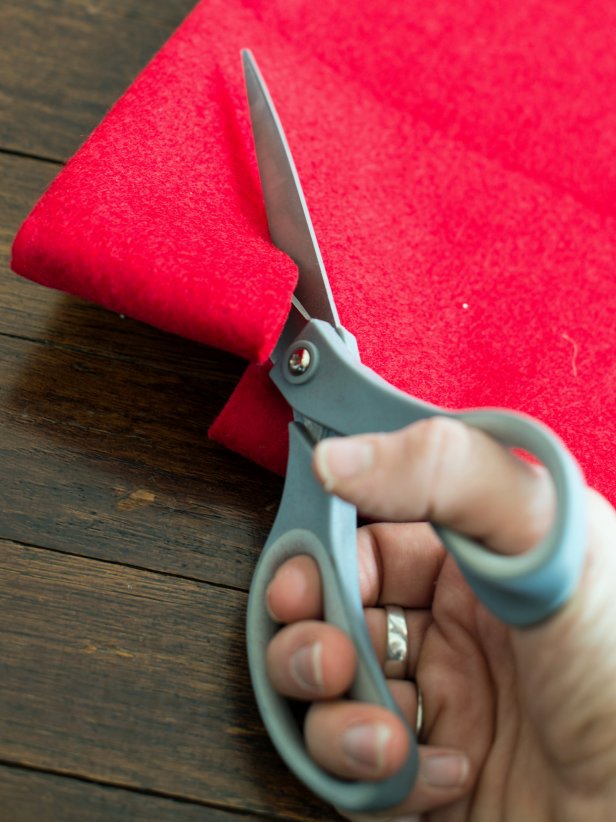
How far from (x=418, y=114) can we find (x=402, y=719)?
435mm

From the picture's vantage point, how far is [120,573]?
1.50ft

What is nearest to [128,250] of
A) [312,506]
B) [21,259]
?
[21,259]

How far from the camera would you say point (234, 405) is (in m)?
0.49

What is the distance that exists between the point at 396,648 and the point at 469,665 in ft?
0.13

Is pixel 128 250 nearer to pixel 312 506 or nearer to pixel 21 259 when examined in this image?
pixel 21 259

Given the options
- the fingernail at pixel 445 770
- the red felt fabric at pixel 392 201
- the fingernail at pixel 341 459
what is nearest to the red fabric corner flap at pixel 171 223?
the red felt fabric at pixel 392 201

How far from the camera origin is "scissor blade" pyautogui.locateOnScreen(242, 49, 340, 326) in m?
0.47

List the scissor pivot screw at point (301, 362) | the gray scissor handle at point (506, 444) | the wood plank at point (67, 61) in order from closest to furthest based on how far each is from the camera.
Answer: the gray scissor handle at point (506, 444)
the scissor pivot screw at point (301, 362)
the wood plank at point (67, 61)

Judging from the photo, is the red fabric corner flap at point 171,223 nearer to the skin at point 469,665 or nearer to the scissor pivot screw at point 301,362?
the scissor pivot screw at point 301,362

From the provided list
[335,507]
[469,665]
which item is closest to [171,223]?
[335,507]

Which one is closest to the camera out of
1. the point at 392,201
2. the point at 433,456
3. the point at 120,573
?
the point at 433,456

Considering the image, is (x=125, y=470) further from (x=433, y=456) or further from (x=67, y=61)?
(x=67, y=61)

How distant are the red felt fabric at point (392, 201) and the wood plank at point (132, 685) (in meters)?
0.10

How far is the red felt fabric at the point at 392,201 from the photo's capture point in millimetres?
465
